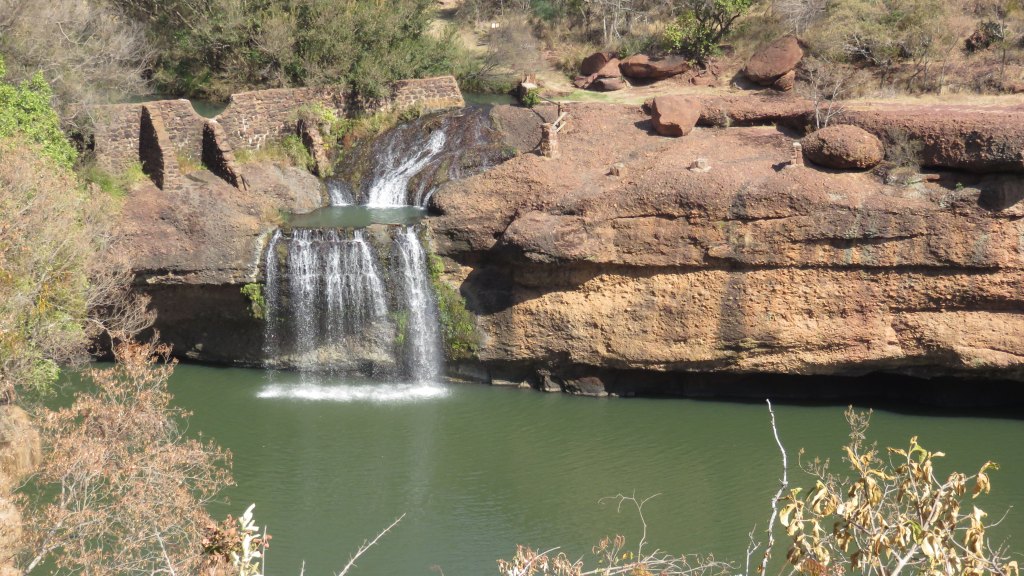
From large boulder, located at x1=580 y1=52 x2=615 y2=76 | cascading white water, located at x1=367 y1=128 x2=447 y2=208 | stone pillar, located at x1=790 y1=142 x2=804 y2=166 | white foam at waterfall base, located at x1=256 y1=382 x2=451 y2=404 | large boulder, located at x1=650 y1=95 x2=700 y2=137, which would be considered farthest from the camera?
large boulder, located at x1=580 y1=52 x2=615 y2=76

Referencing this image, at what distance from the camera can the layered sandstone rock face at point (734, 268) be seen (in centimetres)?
1909

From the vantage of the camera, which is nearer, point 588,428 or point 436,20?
point 588,428

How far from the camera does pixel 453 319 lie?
21.5 metres

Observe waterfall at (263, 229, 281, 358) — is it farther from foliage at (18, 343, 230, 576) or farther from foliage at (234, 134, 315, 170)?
foliage at (18, 343, 230, 576)

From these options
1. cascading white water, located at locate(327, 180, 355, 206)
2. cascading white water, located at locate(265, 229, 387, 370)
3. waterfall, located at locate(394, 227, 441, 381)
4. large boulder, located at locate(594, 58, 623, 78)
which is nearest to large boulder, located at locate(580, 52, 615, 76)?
large boulder, located at locate(594, 58, 623, 78)

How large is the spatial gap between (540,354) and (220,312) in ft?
21.1

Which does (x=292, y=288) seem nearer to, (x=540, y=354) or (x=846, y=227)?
(x=540, y=354)

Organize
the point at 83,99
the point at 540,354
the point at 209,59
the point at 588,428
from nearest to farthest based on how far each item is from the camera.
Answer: the point at 588,428 < the point at 540,354 < the point at 83,99 < the point at 209,59

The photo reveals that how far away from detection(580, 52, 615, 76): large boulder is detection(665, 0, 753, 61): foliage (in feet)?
7.69

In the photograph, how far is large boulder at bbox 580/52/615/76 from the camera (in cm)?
3600

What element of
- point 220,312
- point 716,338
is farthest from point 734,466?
point 220,312

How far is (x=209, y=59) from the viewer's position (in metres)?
31.9

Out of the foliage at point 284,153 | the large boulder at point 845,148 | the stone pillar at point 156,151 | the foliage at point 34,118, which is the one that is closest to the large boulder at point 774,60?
the large boulder at point 845,148

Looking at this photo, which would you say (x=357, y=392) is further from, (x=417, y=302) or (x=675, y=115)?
(x=675, y=115)
